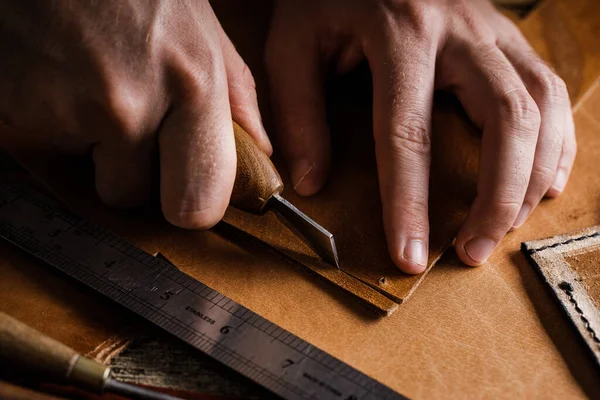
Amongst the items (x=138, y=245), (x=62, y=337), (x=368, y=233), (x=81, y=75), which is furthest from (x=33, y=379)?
(x=368, y=233)

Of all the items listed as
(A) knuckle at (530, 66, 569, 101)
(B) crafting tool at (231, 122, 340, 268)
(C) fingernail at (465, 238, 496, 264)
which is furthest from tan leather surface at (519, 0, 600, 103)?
(B) crafting tool at (231, 122, 340, 268)

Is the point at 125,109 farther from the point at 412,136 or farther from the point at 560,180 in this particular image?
the point at 560,180

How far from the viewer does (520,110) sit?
50.8 inches

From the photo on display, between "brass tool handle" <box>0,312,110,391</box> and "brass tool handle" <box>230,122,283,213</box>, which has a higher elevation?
"brass tool handle" <box>230,122,283,213</box>

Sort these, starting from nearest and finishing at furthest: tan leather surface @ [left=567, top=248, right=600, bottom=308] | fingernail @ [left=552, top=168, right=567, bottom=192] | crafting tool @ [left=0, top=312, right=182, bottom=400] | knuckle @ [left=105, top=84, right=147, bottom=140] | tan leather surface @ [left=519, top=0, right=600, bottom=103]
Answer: crafting tool @ [left=0, top=312, right=182, bottom=400] < knuckle @ [left=105, top=84, right=147, bottom=140] < tan leather surface @ [left=567, top=248, right=600, bottom=308] < fingernail @ [left=552, top=168, right=567, bottom=192] < tan leather surface @ [left=519, top=0, right=600, bottom=103]

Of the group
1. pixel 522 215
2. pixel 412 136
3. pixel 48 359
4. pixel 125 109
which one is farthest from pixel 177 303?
pixel 522 215

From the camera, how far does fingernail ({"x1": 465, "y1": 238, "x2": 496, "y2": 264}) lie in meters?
1.22

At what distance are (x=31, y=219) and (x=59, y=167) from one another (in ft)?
0.48

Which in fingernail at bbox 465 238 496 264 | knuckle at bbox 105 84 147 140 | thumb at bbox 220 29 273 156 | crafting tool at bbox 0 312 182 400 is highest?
knuckle at bbox 105 84 147 140

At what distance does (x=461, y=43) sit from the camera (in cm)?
140

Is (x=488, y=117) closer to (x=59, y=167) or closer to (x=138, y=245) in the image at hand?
(x=138, y=245)

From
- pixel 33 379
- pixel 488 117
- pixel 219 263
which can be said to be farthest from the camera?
pixel 488 117

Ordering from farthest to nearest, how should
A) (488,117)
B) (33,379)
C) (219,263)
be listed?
(488,117), (219,263), (33,379)

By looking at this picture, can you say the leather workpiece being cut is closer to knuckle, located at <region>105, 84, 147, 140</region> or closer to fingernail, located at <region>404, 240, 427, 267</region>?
fingernail, located at <region>404, 240, 427, 267</region>
